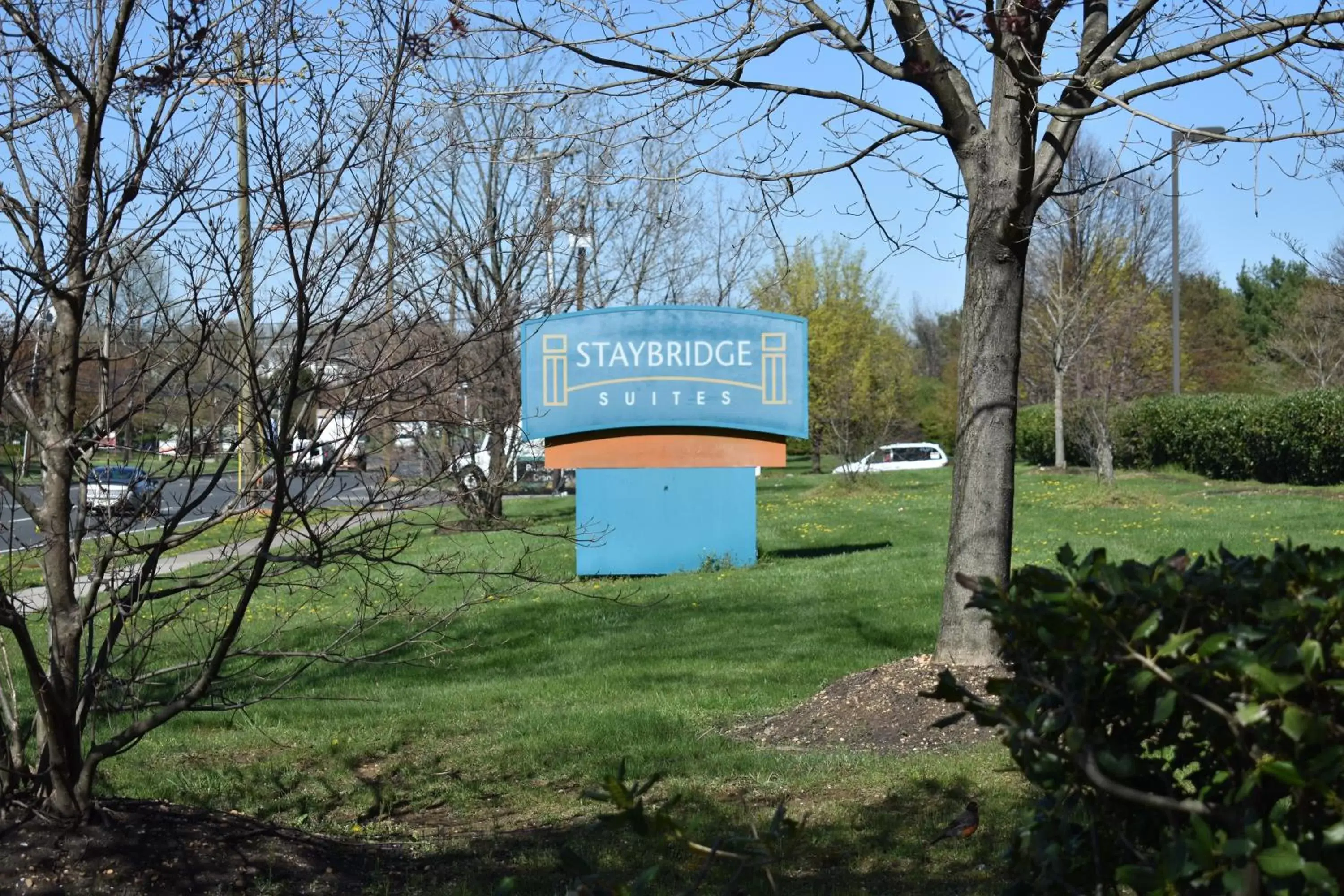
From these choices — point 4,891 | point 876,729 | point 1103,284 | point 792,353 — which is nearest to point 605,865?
point 4,891

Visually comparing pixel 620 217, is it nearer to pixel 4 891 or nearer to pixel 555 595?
pixel 555 595

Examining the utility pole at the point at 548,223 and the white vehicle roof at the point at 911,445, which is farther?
the white vehicle roof at the point at 911,445

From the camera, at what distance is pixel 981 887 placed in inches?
167

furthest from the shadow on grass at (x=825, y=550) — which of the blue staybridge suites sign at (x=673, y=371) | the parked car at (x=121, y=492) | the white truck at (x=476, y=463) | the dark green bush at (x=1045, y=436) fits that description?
the dark green bush at (x=1045, y=436)

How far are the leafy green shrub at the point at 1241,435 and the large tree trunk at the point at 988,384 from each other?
732 inches

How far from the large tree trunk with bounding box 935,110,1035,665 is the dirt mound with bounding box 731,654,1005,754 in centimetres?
26

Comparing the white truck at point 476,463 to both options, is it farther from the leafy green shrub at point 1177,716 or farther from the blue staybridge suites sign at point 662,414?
the blue staybridge suites sign at point 662,414

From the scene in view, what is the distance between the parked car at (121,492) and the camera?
4.25 m

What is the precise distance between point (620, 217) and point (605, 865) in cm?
1492

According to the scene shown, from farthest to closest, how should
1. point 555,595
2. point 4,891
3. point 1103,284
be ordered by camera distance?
point 1103,284 → point 555,595 → point 4,891

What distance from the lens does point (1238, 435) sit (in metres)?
25.2

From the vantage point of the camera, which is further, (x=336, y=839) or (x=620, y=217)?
(x=620, y=217)

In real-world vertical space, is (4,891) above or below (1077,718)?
below

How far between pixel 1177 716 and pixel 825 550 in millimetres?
13806
